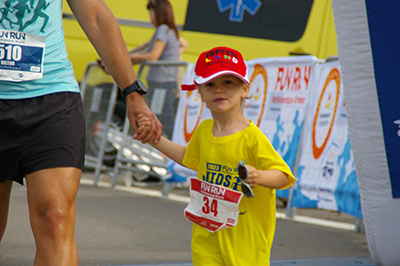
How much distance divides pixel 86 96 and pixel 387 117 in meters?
5.57

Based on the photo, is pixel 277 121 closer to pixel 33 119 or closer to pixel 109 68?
pixel 109 68

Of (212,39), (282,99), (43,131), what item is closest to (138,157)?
(212,39)

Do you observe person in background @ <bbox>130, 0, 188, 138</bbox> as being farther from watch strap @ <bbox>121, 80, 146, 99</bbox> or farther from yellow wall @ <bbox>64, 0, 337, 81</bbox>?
watch strap @ <bbox>121, 80, 146, 99</bbox>

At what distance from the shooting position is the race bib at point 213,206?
2506mm

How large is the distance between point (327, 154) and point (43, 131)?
10.9 ft

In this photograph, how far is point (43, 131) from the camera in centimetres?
230

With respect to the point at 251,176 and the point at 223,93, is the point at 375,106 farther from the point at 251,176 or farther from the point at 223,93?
the point at 251,176

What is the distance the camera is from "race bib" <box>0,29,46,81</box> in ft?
7.53

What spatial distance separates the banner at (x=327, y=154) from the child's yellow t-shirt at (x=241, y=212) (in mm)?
2271

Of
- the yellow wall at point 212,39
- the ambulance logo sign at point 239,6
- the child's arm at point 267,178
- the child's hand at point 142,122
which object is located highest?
the ambulance logo sign at point 239,6

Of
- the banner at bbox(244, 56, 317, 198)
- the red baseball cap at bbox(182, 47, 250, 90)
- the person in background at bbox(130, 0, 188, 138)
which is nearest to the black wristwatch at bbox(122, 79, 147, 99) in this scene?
the red baseball cap at bbox(182, 47, 250, 90)

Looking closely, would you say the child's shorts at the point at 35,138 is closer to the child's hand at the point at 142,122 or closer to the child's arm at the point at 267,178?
the child's hand at the point at 142,122

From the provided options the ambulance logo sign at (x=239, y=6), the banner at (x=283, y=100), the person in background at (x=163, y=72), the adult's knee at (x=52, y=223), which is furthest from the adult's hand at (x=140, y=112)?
the ambulance logo sign at (x=239, y=6)

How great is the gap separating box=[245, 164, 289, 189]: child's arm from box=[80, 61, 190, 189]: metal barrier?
15.9ft
